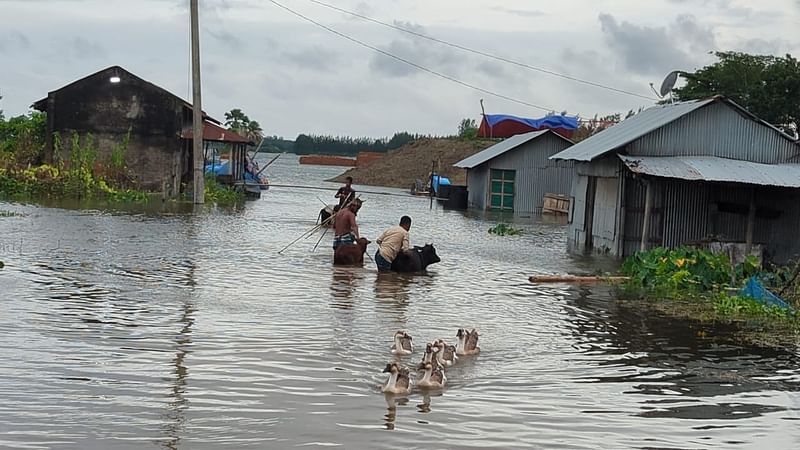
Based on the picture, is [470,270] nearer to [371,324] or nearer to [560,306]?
[560,306]

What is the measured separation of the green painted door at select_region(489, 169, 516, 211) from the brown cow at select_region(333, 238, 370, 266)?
27.6m

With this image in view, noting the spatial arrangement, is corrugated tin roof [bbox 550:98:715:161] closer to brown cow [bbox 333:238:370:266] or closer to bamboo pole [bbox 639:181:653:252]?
bamboo pole [bbox 639:181:653:252]

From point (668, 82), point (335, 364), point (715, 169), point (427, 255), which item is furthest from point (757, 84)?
point (335, 364)

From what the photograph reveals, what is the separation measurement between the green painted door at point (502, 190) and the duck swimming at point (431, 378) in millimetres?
37353

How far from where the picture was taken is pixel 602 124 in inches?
2534

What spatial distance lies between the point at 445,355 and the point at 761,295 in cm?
716

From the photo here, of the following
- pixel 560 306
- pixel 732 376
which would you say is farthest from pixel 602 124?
pixel 732 376

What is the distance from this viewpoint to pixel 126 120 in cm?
4166

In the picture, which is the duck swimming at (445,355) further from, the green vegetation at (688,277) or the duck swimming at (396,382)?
the green vegetation at (688,277)

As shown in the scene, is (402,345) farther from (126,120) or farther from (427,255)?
(126,120)

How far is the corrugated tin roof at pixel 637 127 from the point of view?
74.9 feet

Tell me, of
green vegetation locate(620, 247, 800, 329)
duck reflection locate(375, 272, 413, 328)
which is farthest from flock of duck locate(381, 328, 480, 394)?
green vegetation locate(620, 247, 800, 329)

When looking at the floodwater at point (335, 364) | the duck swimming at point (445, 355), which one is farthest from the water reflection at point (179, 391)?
the duck swimming at point (445, 355)

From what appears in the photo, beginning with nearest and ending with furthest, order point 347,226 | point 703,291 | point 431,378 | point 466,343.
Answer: point 431,378 → point 466,343 → point 703,291 → point 347,226
